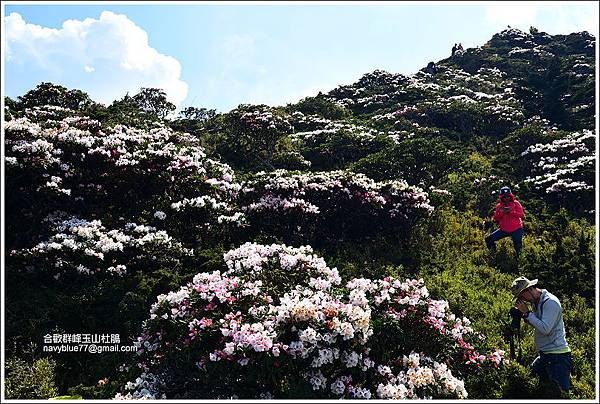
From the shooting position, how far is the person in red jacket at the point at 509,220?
9531 millimetres

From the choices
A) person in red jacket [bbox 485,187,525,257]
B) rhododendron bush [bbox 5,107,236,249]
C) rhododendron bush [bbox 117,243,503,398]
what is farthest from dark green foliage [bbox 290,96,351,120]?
rhododendron bush [bbox 117,243,503,398]

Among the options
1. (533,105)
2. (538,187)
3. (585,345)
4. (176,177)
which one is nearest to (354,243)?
(176,177)

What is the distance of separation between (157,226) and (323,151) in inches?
339

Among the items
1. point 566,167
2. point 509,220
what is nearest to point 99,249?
point 509,220

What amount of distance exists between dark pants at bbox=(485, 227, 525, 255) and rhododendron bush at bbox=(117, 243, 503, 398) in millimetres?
4819

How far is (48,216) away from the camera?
7.95m

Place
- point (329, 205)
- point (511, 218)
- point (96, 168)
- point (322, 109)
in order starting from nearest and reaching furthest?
point (96, 168) < point (511, 218) < point (329, 205) < point (322, 109)

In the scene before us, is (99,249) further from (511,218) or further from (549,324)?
(511,218)

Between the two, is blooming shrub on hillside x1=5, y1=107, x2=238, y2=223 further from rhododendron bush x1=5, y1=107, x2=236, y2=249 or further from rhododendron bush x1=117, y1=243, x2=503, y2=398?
rhododendron bush x1=117, y1=243, x2=503, y2=398

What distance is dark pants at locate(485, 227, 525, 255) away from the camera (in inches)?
Result: 376

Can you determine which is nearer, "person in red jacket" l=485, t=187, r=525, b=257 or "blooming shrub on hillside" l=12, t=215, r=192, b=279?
"blooming shrub on hillside" l=12, t=215, r=192, b=279

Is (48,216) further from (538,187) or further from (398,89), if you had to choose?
(398,89)

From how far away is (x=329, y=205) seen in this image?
10031 millimetres

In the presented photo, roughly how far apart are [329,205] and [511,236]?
3875 mm
